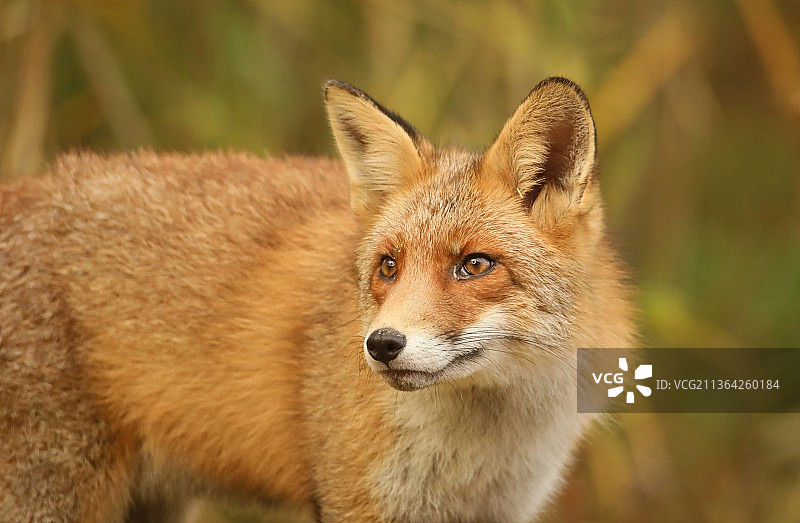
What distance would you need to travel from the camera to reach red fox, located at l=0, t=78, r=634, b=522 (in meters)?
4.38

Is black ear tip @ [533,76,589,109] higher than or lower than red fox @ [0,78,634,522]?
higher

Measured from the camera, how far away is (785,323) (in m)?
9.29

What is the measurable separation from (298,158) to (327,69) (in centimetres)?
303

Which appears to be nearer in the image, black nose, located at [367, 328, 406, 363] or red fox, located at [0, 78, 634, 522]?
black nose, located at [367, 328, 406, 363]

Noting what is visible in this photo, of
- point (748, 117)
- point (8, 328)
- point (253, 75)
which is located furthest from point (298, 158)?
point (748, 117)

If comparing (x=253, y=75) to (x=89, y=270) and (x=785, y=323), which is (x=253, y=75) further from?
(x=785, y=323)

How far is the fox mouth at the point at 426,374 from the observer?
4031 millimetres

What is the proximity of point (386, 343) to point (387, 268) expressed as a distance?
2.00 feet

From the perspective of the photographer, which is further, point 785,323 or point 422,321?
point 785,323

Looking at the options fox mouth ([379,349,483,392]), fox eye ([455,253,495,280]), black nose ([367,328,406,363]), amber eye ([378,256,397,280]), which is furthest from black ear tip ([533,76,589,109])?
black nose ([367,328,406,363])

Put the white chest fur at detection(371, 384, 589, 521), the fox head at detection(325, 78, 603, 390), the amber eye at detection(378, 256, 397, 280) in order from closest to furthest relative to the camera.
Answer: the fox head at detection(325, 78, 603, 390)
the amber eye at detection(378, 256, 397, 280)
the white chest fur at detection(371, 384, 589, 521)
